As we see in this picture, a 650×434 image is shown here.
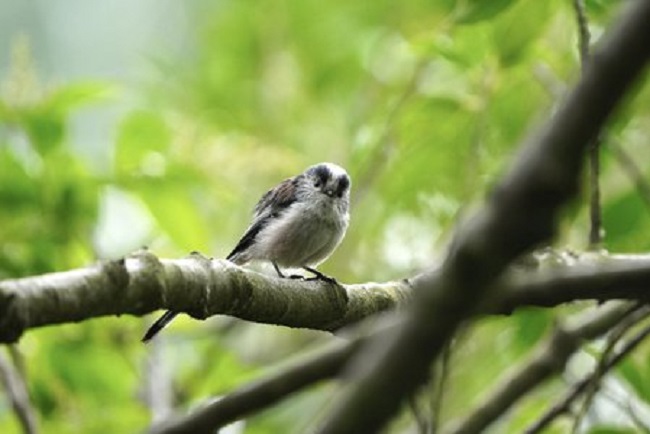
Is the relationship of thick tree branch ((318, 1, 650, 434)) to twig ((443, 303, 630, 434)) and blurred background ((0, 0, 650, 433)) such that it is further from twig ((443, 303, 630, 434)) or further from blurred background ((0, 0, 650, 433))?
blurred background ((0, 0, 650, 433))

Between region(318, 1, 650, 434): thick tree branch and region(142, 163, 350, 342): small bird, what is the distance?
2708 millimetres

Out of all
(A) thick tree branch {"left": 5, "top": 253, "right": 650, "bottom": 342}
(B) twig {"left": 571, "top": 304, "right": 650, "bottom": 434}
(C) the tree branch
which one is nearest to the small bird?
(B) twig {"left": 571, "top": 304, "right": 650, "bottom": 434}

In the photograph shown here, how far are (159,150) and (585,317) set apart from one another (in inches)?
52.0

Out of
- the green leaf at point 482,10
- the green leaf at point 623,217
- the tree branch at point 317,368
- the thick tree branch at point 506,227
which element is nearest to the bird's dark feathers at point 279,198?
the green leaf at point 623,217

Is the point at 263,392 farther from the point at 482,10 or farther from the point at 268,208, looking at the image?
the point at 268,208

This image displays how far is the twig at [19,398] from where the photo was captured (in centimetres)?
287

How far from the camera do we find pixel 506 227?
95 centimetres

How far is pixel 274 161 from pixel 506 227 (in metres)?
3.17

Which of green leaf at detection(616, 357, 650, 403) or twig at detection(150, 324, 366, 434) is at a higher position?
twig at detection(150, 324, 366, 434)

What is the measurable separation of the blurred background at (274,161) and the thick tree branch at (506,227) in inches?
66.6

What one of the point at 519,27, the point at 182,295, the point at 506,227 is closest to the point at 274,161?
the point at 519,27

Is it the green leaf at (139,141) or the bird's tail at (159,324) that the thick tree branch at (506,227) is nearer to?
the bird's tail at (159,324)

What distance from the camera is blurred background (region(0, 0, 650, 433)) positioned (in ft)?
10.7

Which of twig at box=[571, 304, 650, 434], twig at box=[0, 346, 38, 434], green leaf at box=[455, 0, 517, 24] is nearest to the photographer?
twig at box=[571, 304, 650, 434]
